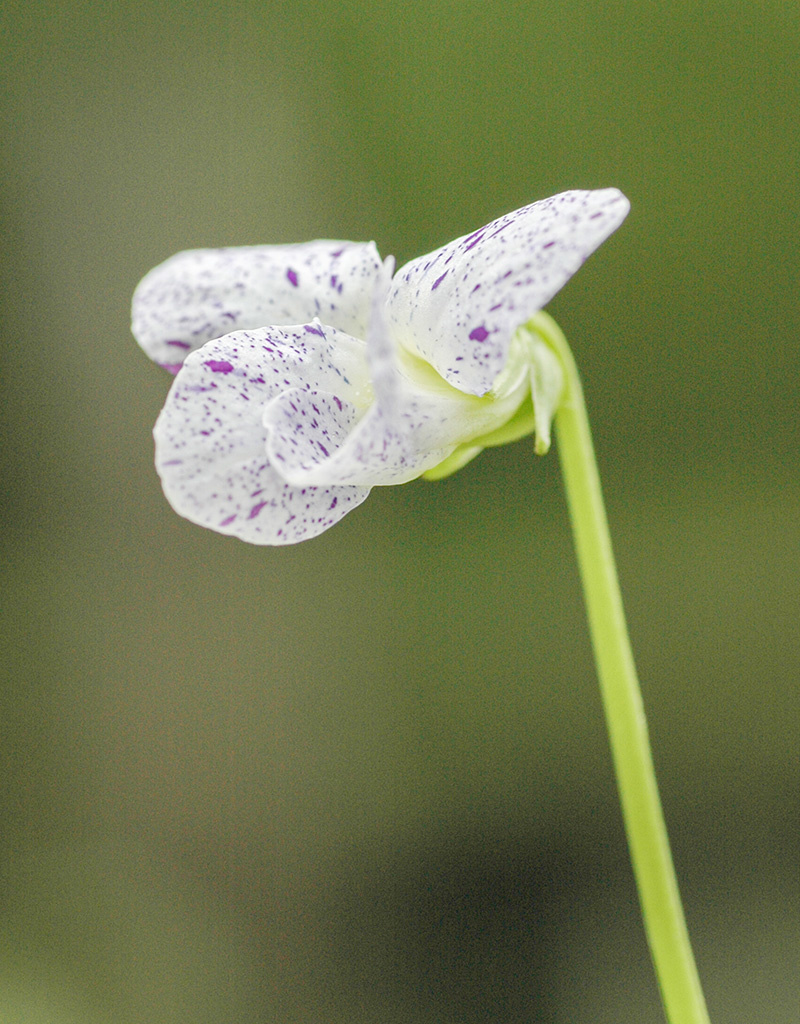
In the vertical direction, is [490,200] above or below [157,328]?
above

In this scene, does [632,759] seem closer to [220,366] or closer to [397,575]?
[220,366]

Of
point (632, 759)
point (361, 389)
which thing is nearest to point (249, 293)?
point (361, 389)

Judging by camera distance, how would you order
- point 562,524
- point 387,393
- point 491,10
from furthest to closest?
point 562,524 < point 491,10 < point 387,393

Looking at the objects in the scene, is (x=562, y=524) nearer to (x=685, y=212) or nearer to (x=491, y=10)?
(x=685, y=212)

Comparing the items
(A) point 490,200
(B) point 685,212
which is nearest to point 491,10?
(A) point 490,200

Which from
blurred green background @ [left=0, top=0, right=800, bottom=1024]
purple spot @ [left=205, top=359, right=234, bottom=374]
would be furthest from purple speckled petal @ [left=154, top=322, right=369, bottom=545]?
blurred green background @ [left=0, top=0, right=800, bottom=1024]
